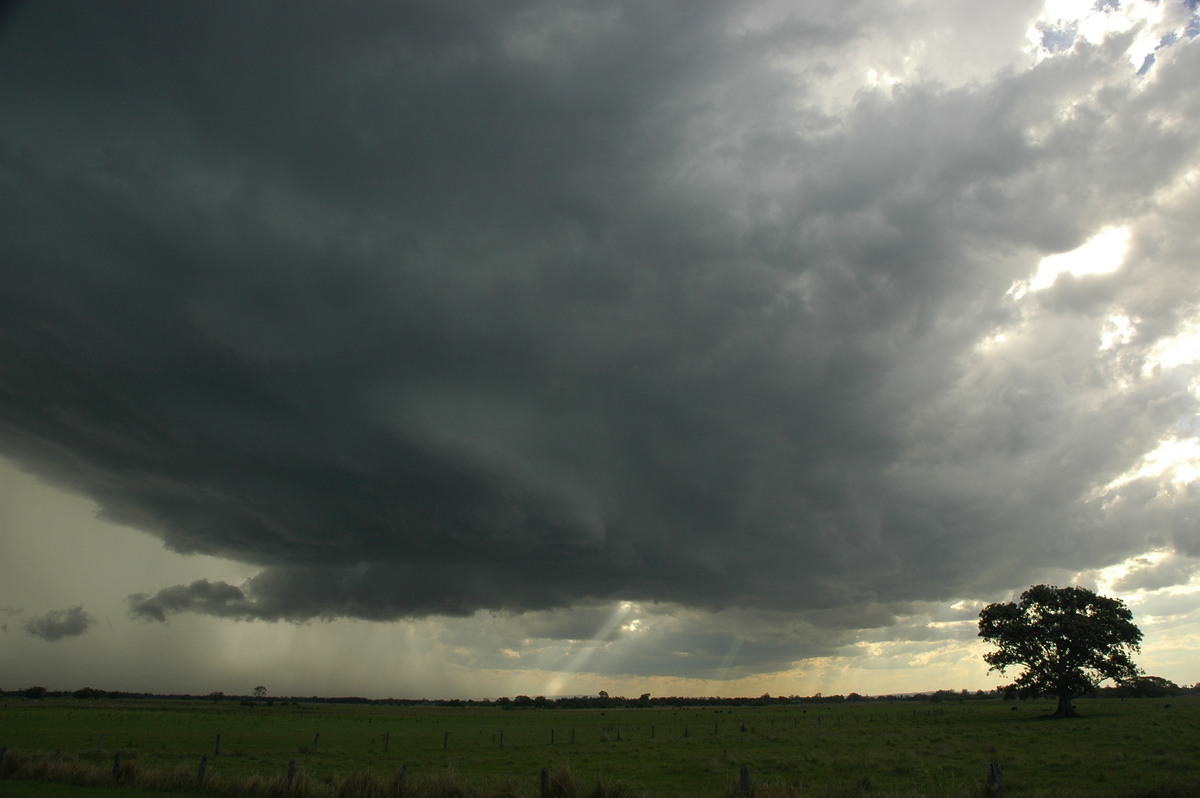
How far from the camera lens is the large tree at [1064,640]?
68.5 meters

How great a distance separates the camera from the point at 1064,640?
6994 centimetres

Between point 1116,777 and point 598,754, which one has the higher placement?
point 1116,777

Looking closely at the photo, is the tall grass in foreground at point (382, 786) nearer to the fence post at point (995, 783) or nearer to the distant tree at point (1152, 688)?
the fence post at point (995, 783)

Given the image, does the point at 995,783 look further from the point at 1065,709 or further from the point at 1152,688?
the point at 1152,688

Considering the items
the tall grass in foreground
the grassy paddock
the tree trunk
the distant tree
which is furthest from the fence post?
the distant tree

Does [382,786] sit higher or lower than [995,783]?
lower

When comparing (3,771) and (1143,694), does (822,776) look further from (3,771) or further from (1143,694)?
(1143,694)

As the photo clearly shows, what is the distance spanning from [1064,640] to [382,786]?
252 ft

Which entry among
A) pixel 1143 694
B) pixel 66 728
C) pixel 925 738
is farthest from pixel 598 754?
pixel 1143 694

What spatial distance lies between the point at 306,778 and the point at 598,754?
28057 millimetres

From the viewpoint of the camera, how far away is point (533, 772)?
35.6 metres

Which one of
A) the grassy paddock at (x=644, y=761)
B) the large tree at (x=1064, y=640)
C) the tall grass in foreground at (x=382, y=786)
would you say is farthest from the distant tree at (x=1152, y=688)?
the tall grass in foreground at (x=382, y=786)

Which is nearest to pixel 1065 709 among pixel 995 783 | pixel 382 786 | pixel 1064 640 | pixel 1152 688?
pixel 1064 640

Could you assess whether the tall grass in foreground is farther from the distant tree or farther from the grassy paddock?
the distant tree
